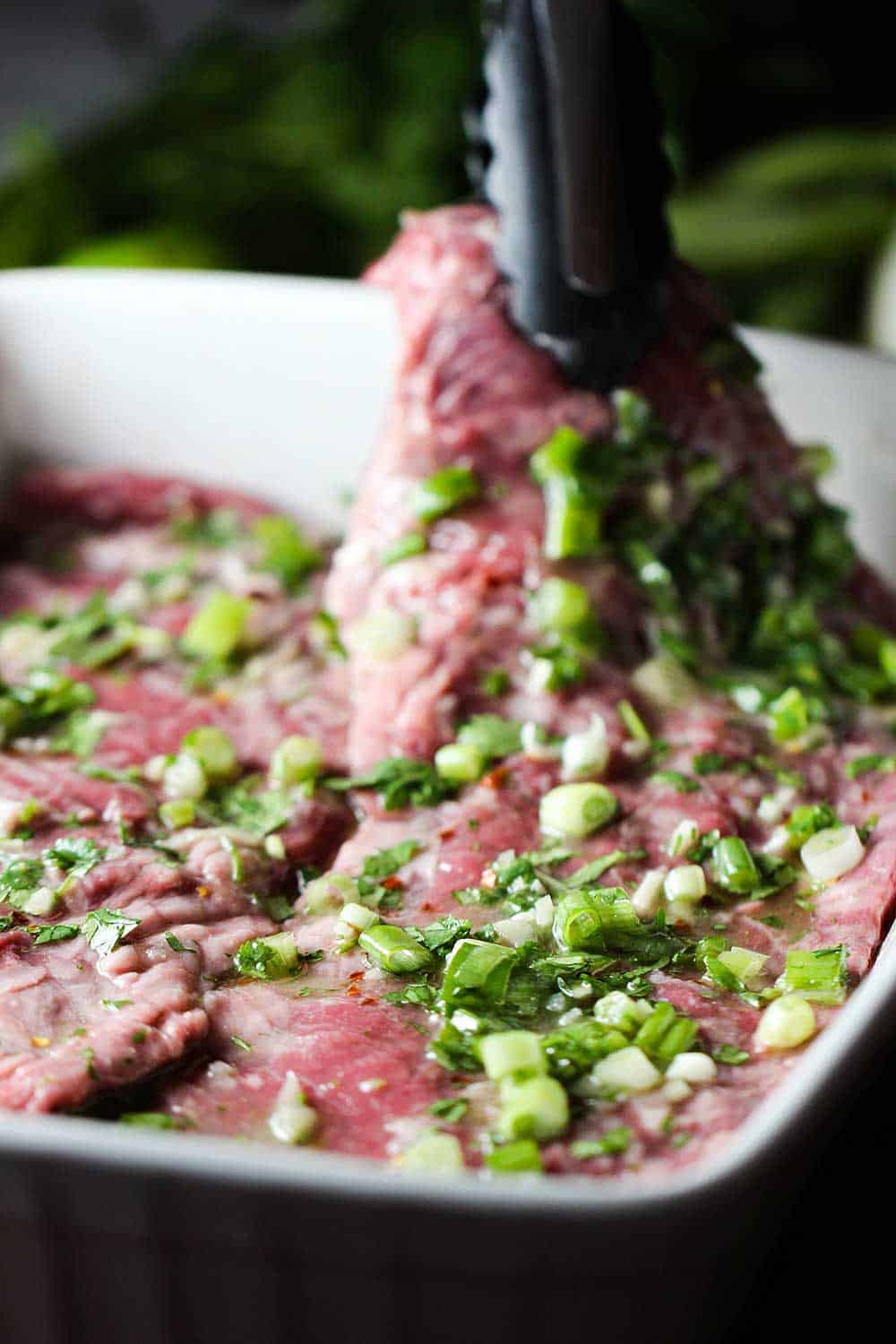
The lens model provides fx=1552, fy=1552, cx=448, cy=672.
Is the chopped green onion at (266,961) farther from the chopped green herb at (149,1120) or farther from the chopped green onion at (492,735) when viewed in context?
the chopped green onion at (492,735)

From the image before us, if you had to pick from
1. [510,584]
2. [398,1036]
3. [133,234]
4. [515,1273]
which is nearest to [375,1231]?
[515,1273]

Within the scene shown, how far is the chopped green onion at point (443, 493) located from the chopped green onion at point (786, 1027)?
1020 millimetres

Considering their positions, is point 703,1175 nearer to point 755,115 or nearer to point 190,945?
point 190,945

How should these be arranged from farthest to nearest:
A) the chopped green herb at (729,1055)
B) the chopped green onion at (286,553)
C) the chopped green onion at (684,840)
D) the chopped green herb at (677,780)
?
the chopped green onion at (286,553) → the chopped green herb at (677,780) → the chopped green onion at (684,840) → the chopped green herb at (729,1055)

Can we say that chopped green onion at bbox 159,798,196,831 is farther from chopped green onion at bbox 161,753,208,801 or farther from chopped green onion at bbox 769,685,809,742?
chopped green onion at bbox 769,685,809,742

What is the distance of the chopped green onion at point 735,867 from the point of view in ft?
6.77

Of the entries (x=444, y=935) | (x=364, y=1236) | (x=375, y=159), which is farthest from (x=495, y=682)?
(x=375, y=159)

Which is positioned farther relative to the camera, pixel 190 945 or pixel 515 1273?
Answer: pixel 190 945

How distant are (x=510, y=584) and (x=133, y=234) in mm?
2396

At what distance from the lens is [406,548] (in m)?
2.48

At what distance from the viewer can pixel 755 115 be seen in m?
5.19

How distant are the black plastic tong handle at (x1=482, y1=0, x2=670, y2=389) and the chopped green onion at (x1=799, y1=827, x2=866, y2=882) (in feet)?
2.90

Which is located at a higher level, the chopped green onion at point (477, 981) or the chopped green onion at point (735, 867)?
the chopped green onion at point (477, 981)

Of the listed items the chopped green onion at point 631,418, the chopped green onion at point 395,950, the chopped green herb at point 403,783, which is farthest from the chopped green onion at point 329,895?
the chopped green onion at point 631,418
